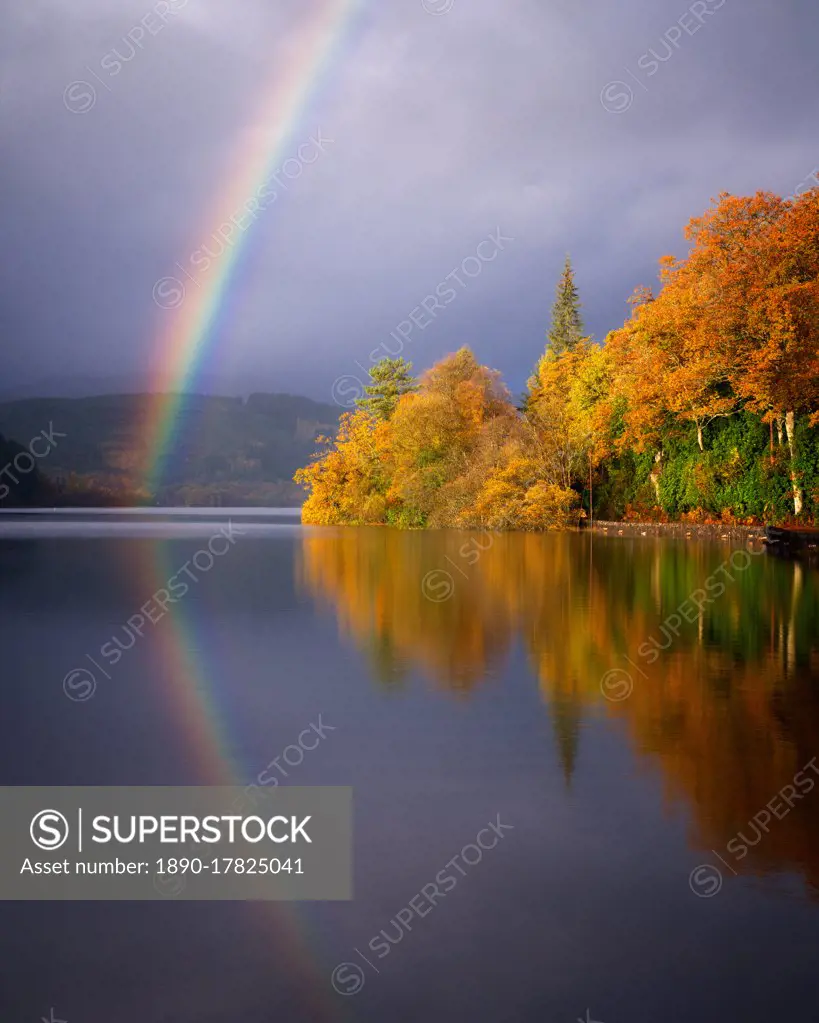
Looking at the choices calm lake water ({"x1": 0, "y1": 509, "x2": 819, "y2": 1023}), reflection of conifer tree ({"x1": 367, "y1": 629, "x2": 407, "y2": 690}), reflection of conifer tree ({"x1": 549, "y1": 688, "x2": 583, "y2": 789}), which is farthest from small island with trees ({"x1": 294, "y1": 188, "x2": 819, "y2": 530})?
reflection of conifer tree ({"x1": 549, "y1": 688, "x2": 583, "y2": 789})

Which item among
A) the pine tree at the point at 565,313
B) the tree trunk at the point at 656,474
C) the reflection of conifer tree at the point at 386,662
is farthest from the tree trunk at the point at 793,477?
the pine tree at the point at 565,313

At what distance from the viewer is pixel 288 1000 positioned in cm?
287

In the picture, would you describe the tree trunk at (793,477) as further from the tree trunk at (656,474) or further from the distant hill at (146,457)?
the distant hill at (146,457)

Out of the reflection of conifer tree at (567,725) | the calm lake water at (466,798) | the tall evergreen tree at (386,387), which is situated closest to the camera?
the calm lake water at (466,798)

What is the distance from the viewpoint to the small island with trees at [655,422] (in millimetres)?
30922

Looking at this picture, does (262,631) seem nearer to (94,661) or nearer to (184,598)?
(94,661)

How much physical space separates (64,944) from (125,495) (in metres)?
144

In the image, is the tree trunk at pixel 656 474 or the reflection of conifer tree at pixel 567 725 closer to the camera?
the reflection of conifer tree at pixel 567 725

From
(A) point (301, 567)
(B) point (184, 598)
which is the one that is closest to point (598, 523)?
(A) point (301, 567)

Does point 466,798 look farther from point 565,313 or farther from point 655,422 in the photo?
point 565,313

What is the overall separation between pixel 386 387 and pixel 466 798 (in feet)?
188

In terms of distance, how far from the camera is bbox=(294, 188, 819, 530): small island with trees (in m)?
30.9

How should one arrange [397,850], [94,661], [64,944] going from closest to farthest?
[64,944]
[397,850]
[94,661]

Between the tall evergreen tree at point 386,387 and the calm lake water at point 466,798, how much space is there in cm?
4916
